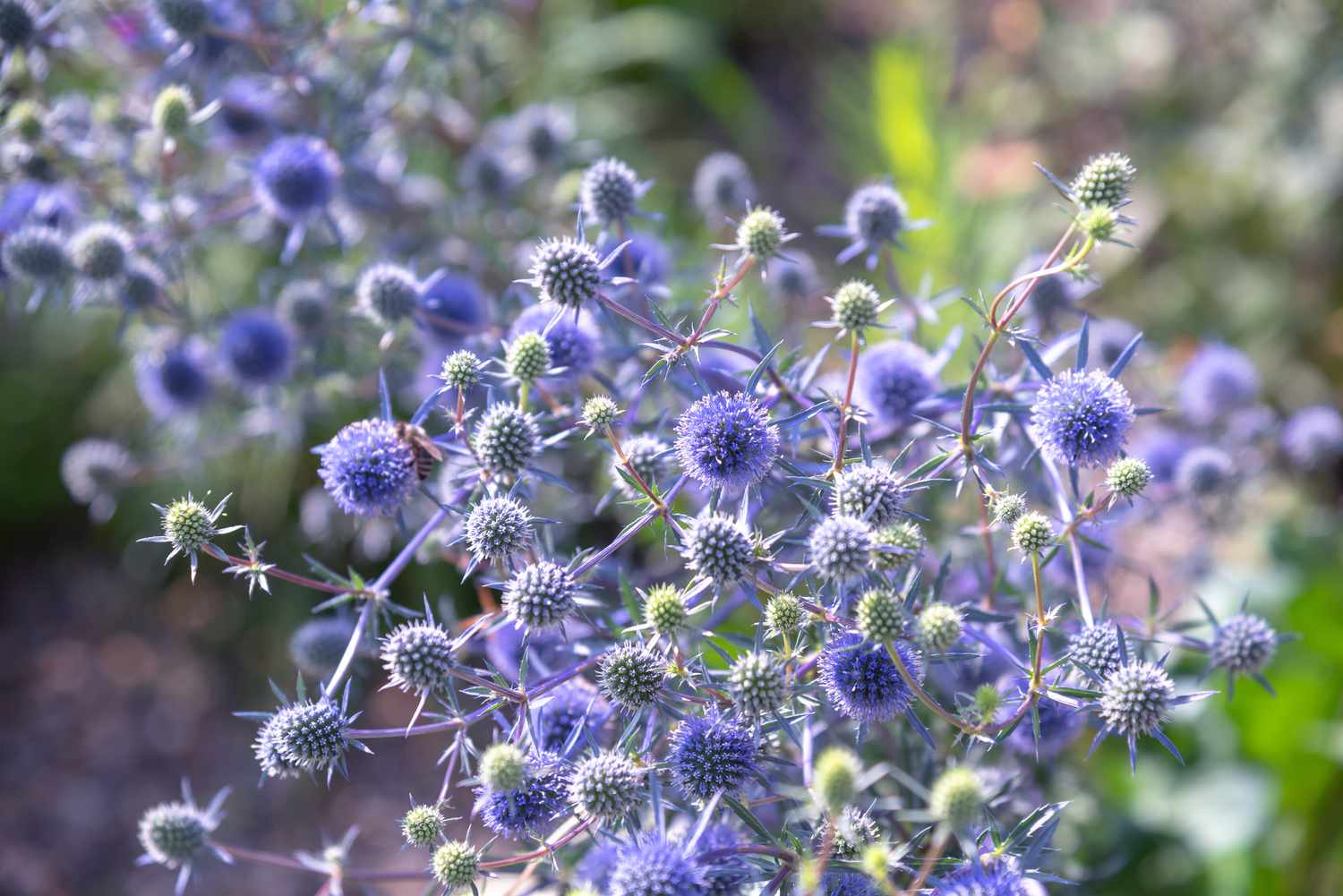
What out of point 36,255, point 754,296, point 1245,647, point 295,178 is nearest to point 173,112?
point 295,178

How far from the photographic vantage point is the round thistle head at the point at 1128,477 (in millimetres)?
1632

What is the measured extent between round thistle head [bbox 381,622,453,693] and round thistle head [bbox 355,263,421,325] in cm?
88

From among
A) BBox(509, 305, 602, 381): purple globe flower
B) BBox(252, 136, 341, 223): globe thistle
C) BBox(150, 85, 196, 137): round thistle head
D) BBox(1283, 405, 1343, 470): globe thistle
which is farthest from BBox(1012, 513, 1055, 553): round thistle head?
BBox(150, 85, 196, 137): round thistle head

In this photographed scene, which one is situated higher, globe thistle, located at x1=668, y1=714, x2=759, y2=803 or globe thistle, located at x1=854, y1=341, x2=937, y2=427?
globe thistle, located at x1=854, y1=341, x2=937, y2=427

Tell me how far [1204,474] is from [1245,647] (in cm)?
77

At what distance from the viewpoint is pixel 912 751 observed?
211 cm

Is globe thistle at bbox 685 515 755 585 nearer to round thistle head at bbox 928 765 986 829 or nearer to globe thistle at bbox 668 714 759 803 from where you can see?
globe thistle at bbox 668 714 759 803

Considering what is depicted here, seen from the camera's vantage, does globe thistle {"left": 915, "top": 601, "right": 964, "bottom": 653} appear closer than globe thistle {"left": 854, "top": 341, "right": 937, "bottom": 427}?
Yes

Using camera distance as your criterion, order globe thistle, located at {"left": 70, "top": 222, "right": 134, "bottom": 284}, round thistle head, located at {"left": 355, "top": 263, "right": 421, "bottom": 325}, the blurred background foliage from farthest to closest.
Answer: the blurred background foliage → globe thistle, located at {"left": 70, "top": 222, "right": 134, "bottom": 284} → round thistle head, located at {"left": 355, "top": 263, "right": 421, "bottom": 325}

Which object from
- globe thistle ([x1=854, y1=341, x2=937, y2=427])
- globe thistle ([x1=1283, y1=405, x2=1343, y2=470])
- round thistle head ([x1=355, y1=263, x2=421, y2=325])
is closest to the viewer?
globe thistle ([x1=854, y1=341, x2=937, y2=427])

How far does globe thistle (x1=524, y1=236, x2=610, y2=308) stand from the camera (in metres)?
1.74

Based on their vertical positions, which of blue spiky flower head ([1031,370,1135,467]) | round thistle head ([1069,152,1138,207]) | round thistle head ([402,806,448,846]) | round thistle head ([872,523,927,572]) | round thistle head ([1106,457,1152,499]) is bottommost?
round thistle head ([402,806,448,846])

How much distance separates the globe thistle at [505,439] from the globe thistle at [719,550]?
1.18 feet

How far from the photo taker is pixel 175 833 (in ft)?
6.05
